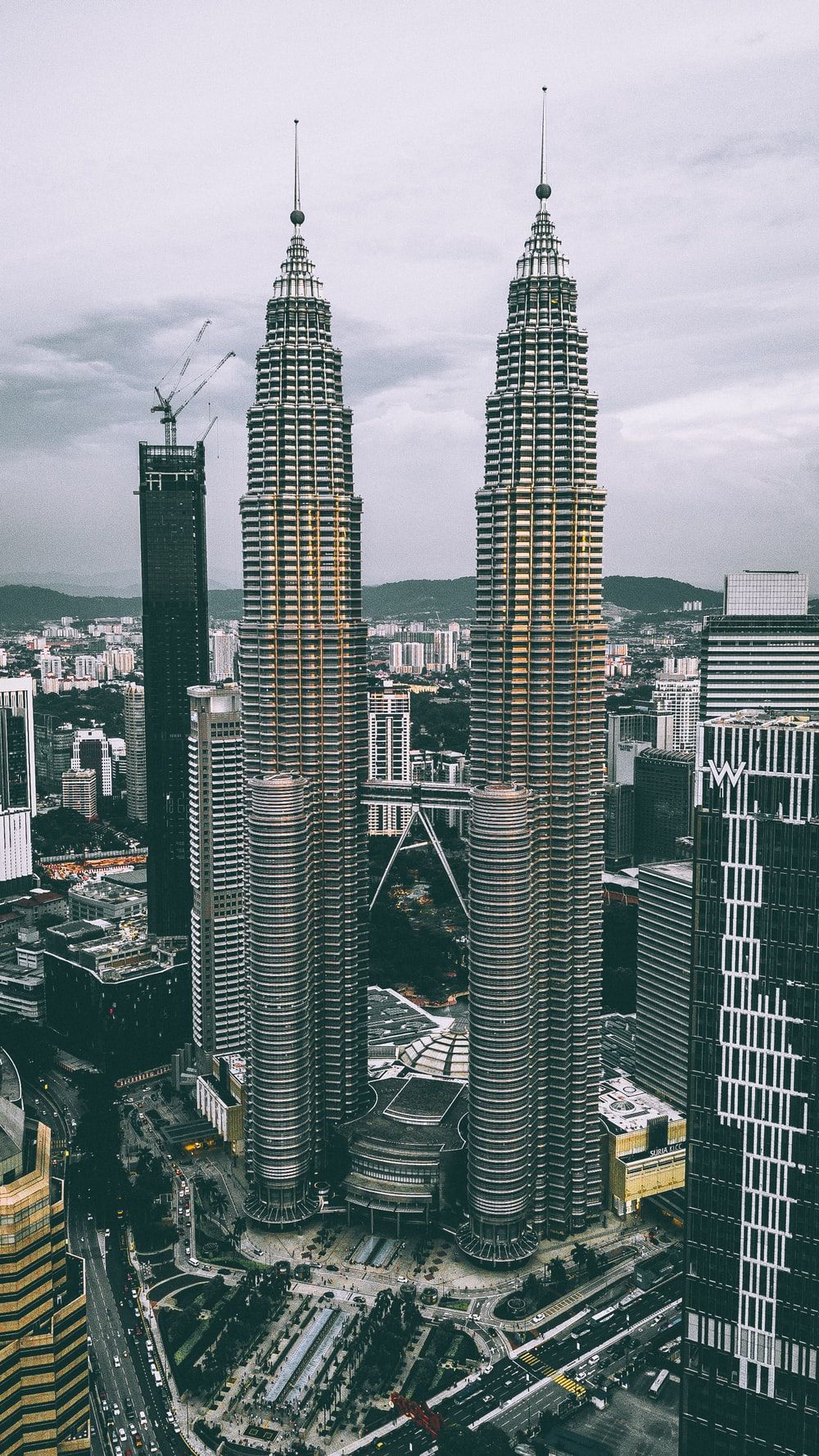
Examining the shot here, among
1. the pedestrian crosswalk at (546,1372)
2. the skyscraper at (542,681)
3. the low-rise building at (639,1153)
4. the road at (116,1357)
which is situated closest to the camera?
the road at (116,1357)

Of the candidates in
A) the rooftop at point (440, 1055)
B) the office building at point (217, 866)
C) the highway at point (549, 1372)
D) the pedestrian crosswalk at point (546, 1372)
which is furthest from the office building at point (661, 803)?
the pedestrian crosswalk at point (546, 1372)

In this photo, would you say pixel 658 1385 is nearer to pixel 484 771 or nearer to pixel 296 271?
pixel 484 771

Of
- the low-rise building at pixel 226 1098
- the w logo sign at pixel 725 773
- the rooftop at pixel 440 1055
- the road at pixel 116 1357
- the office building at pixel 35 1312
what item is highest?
the w logo sign at pixel 725 773

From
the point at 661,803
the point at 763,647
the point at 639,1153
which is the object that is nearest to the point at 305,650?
the point at 763,647

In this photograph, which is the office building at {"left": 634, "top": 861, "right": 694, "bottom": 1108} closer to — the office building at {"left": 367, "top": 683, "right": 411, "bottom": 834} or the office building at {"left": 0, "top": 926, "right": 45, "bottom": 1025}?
the office building at {"left": 0, "top": 926, "right": 45, "bottom": 1025}

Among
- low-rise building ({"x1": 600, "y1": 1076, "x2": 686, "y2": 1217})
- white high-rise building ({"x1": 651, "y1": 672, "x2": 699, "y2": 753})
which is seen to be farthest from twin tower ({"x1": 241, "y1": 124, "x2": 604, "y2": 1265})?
white high-rise building ({"x1": 651, "y1": 672, "x2": 699, "y2": 753})

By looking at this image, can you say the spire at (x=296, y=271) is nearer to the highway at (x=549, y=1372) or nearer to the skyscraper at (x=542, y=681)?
the skyscraper at (x=542, y=681)
